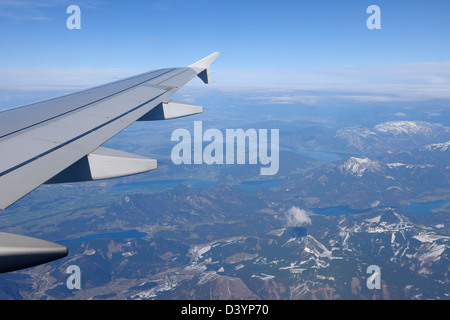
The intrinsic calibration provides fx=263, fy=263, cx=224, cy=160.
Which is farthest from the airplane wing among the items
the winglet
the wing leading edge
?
the winglet

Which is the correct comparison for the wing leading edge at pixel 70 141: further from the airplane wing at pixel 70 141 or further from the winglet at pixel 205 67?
the winglet at pixel 205 67

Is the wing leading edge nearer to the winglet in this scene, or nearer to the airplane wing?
the airplane wing

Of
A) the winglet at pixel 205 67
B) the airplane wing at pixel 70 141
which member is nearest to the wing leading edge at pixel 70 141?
the airplane wing at pixel 70 141

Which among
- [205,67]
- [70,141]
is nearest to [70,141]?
[70,141]
